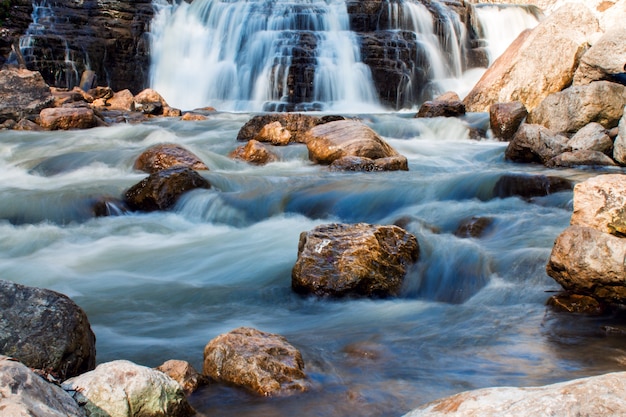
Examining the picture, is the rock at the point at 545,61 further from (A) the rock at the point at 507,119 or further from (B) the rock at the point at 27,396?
(B) the rock at the point at 27,396

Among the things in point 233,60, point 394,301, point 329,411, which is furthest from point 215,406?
point 233,60

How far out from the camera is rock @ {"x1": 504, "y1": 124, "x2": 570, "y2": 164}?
388 inches

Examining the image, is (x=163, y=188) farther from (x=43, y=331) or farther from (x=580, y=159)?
(x=580, y=159)

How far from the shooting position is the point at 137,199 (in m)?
8.11

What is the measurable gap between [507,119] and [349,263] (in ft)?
26.4

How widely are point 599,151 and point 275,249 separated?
216 inches

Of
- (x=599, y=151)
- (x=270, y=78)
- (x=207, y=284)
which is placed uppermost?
(x=270, y=78)

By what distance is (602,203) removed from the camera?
468 centimetres

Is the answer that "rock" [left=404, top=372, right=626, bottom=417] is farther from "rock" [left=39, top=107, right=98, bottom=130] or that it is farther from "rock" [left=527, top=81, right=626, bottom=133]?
"rock" [left=39, top=107, right=98, bottom=130]

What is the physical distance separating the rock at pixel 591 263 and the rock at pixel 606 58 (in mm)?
7374

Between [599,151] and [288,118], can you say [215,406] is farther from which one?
[288,118]

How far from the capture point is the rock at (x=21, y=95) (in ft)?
46.9

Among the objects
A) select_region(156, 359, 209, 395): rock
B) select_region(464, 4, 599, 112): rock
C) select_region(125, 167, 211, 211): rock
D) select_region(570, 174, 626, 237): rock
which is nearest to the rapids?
select_region(156, 359, 209, 395): rock

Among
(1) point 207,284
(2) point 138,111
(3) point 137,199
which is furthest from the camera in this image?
(2) point 138,111
